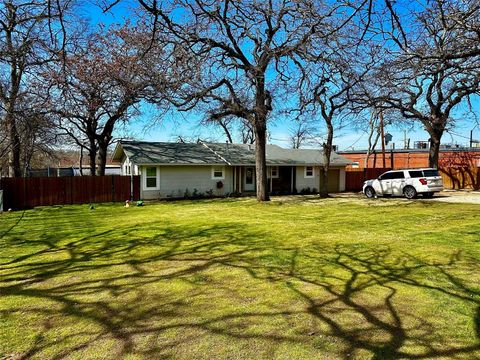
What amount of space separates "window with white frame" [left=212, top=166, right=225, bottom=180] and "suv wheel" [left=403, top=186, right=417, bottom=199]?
1069cm

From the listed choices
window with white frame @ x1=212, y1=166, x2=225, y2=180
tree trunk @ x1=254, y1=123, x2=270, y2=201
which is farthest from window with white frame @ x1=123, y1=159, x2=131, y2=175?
tree trunk @ x1=254, y1=123, x2=270, y2=201

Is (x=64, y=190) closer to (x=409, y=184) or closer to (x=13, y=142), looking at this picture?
(x=13, y=142)

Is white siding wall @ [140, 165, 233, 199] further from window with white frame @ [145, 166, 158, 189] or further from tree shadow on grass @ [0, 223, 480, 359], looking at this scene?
tree shadow on grass @ [0, 223, 480, 359]

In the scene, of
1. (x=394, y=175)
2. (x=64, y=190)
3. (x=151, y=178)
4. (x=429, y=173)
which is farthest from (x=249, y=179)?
(x=64, y=190)

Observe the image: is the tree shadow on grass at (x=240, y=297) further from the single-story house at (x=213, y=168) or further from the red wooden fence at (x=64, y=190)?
the single-story house at (x=213, y=168)

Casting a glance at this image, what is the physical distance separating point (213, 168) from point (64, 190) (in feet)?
28.0

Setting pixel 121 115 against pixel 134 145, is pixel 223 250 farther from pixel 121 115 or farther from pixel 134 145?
pixel 121 115

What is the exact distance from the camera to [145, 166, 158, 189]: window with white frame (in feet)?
64.1

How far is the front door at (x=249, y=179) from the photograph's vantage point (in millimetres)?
23756

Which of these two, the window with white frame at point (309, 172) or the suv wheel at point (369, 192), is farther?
the window with white frame at point (309, 172)

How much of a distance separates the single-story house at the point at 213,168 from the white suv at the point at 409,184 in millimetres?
5965

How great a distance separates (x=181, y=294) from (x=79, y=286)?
4.93 feet

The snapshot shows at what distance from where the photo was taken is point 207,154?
895 inches

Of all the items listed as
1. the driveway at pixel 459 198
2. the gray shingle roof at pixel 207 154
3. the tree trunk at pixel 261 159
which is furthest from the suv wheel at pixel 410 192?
the tree trunk at pixel 261 159
